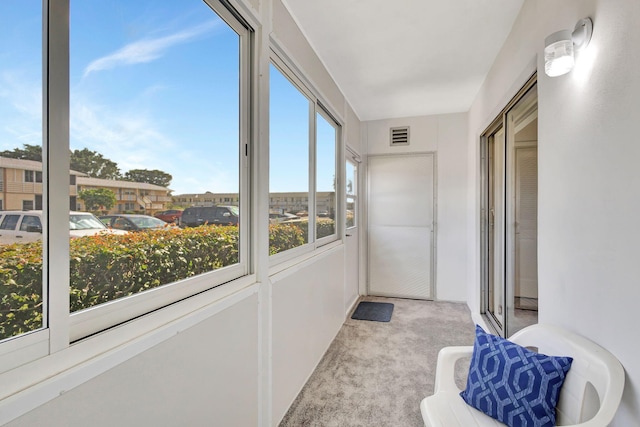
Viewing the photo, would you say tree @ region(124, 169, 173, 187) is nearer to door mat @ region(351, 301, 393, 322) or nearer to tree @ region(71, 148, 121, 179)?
tree @ region(71, 148, 121, 179)

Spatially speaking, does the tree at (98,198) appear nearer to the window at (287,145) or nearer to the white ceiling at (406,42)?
the window at (287,145)

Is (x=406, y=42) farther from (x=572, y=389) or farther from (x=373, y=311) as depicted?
(x=373, y=311)

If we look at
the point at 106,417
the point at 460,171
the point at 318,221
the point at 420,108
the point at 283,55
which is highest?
the point at 420,108

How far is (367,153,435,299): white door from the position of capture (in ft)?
14.3

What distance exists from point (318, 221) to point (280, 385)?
4.51 ft

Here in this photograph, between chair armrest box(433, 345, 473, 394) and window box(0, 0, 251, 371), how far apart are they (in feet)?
3.65

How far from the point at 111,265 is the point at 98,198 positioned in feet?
0.66

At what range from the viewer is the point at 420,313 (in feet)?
12.5

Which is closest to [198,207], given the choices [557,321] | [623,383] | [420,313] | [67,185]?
[67,185]

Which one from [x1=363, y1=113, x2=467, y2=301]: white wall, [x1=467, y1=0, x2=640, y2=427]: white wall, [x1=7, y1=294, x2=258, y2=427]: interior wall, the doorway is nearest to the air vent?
[x1=363, y1=113, x2=467, y2=301]: white wall

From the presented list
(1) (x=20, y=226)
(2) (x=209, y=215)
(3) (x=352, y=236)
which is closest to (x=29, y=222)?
(1) (x=20, y=226)

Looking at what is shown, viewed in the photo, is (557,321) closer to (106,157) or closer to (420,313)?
(106,157)

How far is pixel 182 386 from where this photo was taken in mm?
1080

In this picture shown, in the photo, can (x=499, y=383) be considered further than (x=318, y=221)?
No
